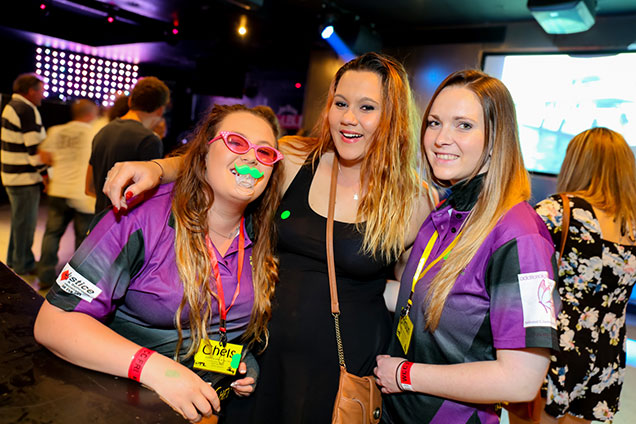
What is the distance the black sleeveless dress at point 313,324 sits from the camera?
5.57 feet

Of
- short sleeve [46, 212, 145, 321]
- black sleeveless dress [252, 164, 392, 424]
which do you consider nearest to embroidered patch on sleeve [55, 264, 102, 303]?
short sleeve [46, 212, 145, 321]

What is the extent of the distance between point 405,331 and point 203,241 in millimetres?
735

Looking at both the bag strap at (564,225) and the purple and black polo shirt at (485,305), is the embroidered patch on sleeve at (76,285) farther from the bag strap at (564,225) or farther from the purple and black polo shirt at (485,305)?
the bag strap at (564,225)

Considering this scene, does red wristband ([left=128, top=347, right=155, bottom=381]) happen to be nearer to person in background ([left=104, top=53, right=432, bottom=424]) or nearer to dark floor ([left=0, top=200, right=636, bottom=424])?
person in background ([left=104, top=53, right=432, bottom=424])

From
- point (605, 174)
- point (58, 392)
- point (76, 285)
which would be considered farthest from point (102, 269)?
point (605, 174)

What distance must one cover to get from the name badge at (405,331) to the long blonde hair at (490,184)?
0.30ft

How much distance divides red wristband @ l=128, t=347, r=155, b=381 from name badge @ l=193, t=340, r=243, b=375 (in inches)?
9.5

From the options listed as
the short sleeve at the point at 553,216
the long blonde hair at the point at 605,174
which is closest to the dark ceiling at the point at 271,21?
the long blonde hair at the point at 605,174

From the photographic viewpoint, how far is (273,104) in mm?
11094

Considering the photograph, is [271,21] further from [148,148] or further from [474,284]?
[474,284]

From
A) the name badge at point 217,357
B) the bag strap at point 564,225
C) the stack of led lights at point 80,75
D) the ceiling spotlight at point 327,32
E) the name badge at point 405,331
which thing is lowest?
the name badge at point 217,357

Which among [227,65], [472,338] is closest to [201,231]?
[472,338]

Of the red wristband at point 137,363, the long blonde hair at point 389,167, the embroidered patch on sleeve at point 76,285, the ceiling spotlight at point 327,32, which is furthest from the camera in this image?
the ceiling spotlight at point 327,32

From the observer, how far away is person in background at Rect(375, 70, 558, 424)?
1.24 m
